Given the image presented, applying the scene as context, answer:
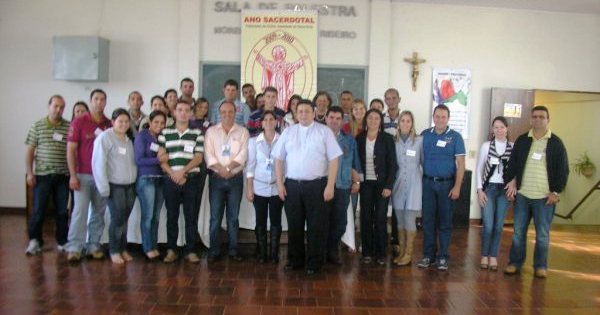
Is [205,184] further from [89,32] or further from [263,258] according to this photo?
[89,32]

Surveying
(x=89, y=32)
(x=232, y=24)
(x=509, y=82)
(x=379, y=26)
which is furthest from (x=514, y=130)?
(x=89, y=32)

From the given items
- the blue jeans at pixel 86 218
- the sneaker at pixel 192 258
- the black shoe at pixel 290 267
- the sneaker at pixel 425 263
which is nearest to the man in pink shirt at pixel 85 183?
the blue jeans at pixel 86 218

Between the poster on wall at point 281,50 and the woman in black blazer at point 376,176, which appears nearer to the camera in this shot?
the woman in black blazer at point 376,176

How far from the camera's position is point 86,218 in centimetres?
468

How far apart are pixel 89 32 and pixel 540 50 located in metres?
7.05

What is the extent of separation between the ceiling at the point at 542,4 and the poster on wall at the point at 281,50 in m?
1.80

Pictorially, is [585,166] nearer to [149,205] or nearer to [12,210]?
→ [149,205]

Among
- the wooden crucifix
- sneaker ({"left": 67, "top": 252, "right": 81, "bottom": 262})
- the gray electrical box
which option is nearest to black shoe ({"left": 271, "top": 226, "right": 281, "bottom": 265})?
sneaker ({"left": 67, "top": 252, "right": 81, "bottom": 262})

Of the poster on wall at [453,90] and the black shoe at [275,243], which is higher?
the poster on wall at [453,90]

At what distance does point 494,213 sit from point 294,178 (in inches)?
77.9

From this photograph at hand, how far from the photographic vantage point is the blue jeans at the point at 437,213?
14.8 feet

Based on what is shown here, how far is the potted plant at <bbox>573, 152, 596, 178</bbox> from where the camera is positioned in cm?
837

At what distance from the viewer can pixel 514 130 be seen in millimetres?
7574

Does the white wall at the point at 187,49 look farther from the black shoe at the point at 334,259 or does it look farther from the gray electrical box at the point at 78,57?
the black shoe at the point at 334,259
